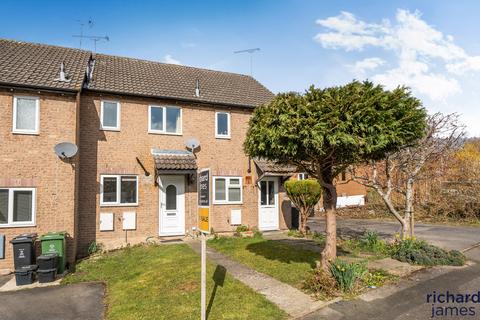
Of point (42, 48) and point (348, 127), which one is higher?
point (42, 48)

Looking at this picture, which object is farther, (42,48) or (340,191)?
(340,191)

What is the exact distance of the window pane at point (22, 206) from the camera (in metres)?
10.2

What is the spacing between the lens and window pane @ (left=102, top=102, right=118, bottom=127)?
12578 millimetres

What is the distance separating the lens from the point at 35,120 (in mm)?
10609

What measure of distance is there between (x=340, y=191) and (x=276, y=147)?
82.4ft

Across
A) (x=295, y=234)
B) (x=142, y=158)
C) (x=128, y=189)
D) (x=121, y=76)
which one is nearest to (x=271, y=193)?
(x=295, y=234)

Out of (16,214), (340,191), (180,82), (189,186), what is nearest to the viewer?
(16,214)

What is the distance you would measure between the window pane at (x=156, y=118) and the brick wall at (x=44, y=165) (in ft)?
10.5

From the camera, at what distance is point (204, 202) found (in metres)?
5.39

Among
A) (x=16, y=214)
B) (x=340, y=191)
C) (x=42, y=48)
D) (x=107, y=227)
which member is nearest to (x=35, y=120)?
(x=16, y=214)

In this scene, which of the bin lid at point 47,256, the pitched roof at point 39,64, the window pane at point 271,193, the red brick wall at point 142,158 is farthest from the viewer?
the window pane at point 271,193

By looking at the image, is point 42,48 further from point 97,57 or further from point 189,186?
point 189,186

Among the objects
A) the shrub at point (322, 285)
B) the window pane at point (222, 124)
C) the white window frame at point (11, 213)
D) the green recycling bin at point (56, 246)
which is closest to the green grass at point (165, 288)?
the green recycling bin at point (56, 246)

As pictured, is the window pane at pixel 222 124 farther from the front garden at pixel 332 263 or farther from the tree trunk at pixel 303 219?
the tree trunk at pixel 303 219
